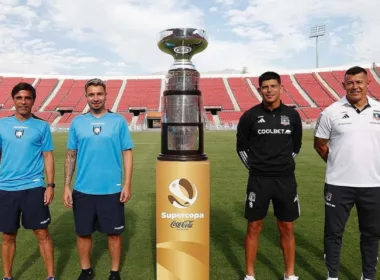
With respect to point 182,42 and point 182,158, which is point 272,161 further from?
point 182,42

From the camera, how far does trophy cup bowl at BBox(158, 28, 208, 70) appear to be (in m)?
2.83

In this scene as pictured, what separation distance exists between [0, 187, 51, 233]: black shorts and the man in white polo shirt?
2866 millimetres

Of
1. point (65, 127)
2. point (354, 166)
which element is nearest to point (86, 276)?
point (354, 166)

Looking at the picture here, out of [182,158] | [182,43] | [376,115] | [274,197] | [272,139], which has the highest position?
[182,43]

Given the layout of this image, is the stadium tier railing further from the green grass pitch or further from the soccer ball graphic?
the soccer ball graphic

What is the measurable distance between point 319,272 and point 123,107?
4802 centimetres

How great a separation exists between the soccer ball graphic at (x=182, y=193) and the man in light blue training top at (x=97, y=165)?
2.13 ft

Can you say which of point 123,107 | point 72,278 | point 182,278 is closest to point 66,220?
point 72,278

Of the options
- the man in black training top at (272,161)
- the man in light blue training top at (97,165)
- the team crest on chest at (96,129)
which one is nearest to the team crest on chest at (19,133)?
the man in light blue training top at (97,165)

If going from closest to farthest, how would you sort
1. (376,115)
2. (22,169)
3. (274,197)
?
(376,115)
(22,169)
(274,197)

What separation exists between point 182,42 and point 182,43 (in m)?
0.01

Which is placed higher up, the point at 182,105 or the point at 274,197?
the point at 182,105

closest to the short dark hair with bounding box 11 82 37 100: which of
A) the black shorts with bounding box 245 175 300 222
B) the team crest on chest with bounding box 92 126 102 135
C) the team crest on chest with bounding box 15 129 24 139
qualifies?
the team crest on chest with bounding box 15 129 24 139

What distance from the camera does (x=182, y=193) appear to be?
2912mm
